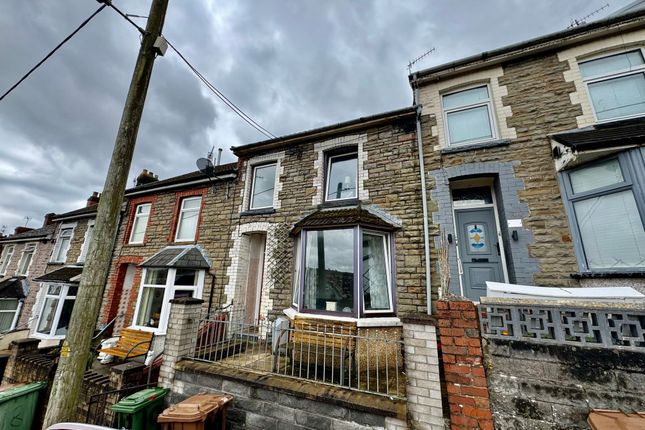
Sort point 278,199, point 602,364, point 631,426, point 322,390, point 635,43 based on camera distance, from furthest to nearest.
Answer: point 278,199, point 635,43, point 322,390, point 602,364, point 631,426

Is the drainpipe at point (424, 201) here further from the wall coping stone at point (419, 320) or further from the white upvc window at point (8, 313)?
the white upvc window at point (8, 313)

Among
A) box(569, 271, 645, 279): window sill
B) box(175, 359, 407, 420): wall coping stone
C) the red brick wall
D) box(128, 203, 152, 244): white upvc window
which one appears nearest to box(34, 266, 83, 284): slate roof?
box(128, 203, 152, 244): white upvc window

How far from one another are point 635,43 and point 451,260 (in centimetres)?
573

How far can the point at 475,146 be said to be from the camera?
5.55 meters

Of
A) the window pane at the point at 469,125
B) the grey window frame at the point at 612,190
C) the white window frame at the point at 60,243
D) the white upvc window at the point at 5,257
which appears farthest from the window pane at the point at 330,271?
the white upvc window at the point at 5,257

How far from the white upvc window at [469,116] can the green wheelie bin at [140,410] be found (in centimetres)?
777

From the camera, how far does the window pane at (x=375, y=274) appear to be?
208 inches

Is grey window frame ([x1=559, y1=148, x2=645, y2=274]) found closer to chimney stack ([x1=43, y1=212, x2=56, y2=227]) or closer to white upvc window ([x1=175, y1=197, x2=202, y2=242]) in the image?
white upvc window ([x1=175, y1=197, x2=202, y2=242])

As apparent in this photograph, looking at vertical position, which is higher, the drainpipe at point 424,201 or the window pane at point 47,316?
the drainpipe at point 424,201

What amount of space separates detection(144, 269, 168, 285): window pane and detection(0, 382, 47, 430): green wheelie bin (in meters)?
3.14

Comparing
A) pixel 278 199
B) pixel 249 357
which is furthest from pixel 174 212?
pixel 249 357

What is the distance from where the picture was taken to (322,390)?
3391mm

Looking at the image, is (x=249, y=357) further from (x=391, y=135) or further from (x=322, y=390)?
(x=391, y=135)

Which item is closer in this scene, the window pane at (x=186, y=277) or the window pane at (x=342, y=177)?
the window pane at (x=342, y=177)
